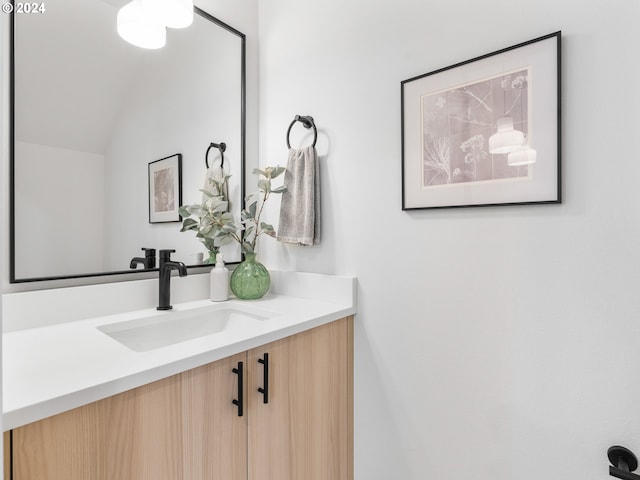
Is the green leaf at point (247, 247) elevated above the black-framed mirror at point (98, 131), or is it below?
below

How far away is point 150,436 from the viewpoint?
32.8 inches

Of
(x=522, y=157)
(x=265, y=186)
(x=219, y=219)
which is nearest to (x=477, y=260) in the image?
(x=522, y=157)

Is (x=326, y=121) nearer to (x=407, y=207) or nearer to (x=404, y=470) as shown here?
(x=407, y=207)

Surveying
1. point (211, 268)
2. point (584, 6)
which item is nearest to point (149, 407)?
point (211, 268)

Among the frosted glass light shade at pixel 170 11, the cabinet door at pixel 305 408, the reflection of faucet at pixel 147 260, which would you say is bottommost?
the cabinet door at pixel 305 408

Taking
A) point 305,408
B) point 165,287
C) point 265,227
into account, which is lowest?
point 305,408

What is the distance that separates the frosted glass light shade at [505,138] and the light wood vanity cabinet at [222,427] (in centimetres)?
75

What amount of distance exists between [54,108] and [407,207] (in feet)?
3.72

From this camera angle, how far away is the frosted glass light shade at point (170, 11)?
129 cm

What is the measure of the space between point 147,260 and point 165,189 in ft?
0.89

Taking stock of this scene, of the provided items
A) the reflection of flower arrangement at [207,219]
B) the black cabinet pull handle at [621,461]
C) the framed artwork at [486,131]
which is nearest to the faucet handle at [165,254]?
the reflection of flower arrangement at [207,219]

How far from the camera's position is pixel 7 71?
42.1 inches

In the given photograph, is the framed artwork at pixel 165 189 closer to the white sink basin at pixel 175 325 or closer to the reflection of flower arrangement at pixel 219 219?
the reflection of flower arrangement at pixel 219 219

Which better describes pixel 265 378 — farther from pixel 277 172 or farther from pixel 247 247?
pixel 277 172
